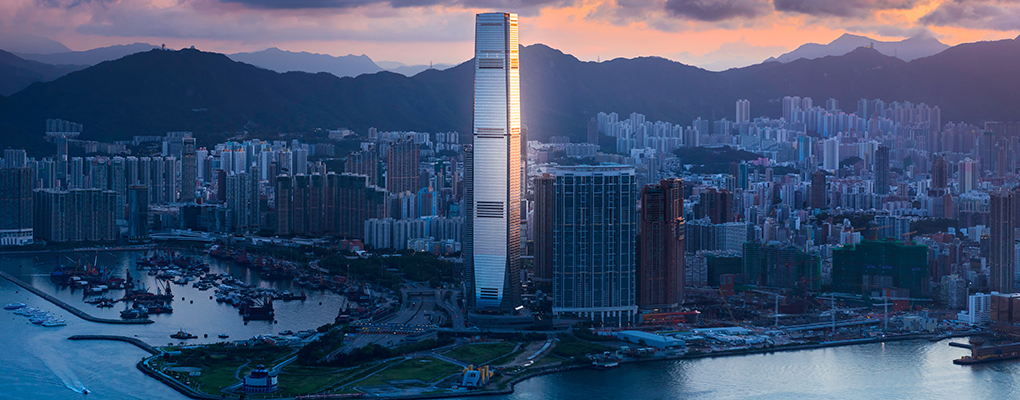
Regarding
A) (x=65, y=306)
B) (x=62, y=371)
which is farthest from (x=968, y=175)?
(x=62, y=371)

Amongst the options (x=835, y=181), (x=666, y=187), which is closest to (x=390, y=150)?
(x=835, y=181)

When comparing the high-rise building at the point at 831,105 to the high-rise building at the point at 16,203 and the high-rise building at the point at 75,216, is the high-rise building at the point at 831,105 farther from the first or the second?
the high-rise building at the point at 16,203

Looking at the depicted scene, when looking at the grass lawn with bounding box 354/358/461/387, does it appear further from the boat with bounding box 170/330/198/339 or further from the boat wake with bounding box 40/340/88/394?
the boat with bounding box 170/330/198/339

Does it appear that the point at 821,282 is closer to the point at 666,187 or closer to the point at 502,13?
the point at 666,187

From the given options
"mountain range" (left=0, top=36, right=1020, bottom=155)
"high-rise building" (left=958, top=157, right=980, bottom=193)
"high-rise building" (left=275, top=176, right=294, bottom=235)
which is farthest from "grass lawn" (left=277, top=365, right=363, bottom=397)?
"mountain range" (left=0, top=36, right=1020, bottom=155)

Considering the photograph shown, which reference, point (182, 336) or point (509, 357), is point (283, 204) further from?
point (509, 357)

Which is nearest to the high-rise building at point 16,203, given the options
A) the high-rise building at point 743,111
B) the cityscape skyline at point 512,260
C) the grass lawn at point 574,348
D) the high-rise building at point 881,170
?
the cityscape skyline at point 512,260
